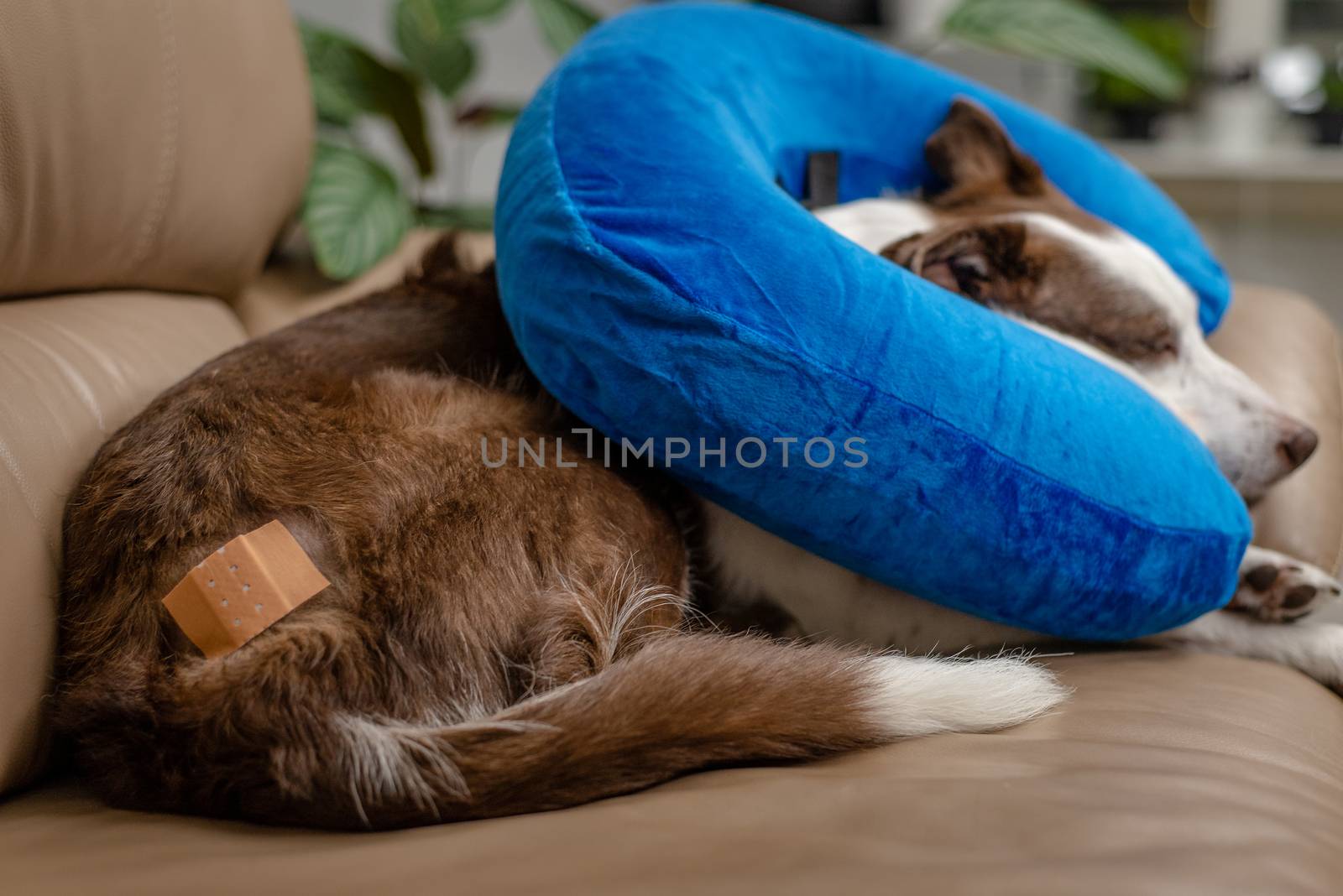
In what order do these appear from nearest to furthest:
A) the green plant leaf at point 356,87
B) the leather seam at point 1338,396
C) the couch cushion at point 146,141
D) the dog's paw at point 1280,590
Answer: the couch cushion at point 146,141
the dog's paw at point 1280,590
the leather seam at point 1338,396
the green plant leaf at point 356,87

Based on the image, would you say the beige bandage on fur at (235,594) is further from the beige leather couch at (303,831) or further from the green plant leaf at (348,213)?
the green plant leaf at (348,213)

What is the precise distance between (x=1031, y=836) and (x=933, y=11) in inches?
141

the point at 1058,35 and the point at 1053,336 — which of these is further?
the point at 1058,35

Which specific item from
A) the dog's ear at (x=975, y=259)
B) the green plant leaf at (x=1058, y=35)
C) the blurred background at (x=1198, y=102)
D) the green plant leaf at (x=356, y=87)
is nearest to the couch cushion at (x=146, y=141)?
the green plant leaf at (x=356, y=87)

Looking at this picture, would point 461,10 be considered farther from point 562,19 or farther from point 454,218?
point 454,218

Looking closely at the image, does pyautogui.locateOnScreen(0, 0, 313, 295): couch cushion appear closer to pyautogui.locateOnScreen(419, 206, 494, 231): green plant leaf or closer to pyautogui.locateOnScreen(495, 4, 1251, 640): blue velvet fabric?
pyautogui.locateOnScreen(495, 4, 1251, 640): blue velvet fabric

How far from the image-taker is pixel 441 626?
0.92m

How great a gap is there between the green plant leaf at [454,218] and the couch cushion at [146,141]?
0.59 metres

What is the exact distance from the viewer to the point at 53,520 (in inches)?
40.8

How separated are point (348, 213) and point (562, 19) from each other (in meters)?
0.86

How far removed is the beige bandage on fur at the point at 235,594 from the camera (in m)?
0.87

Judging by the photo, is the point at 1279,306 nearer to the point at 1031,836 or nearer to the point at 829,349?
the point at 829,349

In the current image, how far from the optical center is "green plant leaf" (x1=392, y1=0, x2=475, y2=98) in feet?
7.57

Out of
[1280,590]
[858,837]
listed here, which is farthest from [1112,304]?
[858,837]
